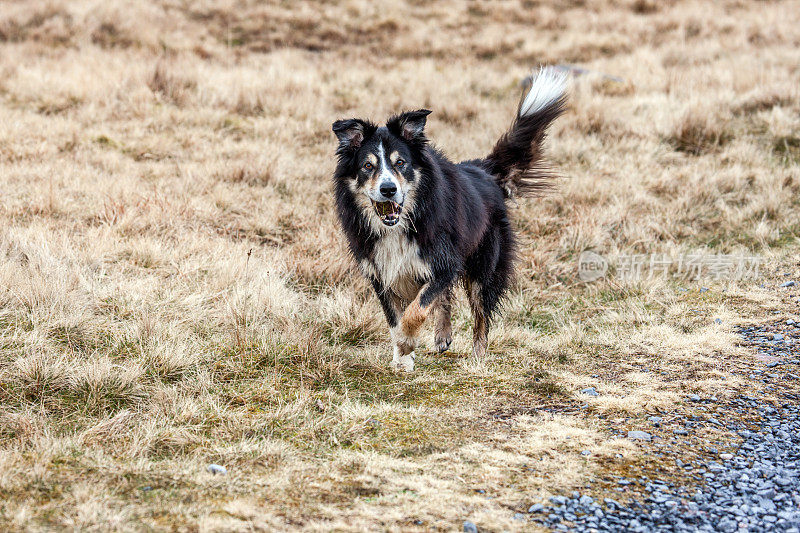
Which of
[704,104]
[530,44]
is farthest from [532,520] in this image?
[530,44]

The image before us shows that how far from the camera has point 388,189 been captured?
4566 mm

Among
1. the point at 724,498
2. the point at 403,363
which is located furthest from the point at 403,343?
the point at 724,498

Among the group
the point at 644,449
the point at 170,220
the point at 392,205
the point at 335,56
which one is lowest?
the point at 644,449

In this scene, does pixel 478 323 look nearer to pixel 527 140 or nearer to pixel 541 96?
pixel 527 140

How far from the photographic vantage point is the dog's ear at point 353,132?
480cm

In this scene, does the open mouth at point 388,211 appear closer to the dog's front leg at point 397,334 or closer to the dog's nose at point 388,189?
the dog's nose at point 388,189

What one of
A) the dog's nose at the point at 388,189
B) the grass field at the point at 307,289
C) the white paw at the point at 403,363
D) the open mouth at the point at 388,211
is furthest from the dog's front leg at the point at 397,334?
the dog's nose at the point at 388,189

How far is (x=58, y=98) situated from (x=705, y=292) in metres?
9.27

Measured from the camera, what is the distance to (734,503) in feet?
10.3

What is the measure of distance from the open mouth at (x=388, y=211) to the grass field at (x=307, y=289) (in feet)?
3.40

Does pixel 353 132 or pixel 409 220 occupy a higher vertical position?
pixel 353 132

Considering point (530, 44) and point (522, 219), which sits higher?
point (530, 44)

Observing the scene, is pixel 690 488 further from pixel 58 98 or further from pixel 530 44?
pixel 530 44

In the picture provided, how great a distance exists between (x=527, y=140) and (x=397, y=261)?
2038mm
